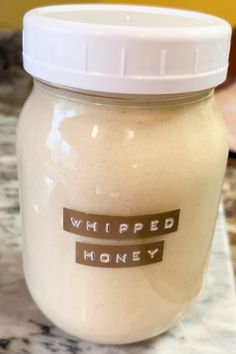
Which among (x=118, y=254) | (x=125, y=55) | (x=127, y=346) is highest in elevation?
(x=125, y=55)

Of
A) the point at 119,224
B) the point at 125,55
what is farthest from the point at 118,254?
the point at 125,55

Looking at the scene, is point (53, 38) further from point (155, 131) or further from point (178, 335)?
point (178, 335)

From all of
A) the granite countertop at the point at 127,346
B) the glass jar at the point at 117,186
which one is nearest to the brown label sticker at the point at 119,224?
the glass jar at the point at 117,186

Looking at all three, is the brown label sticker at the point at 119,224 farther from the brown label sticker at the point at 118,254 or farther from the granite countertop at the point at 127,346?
the granite countertop at the point at 127,346

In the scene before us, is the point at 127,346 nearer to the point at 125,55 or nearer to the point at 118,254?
the point at 118,254

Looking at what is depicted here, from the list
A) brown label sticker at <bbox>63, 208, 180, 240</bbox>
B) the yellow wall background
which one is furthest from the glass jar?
the yellow wall background

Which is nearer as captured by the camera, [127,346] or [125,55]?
[125,55]

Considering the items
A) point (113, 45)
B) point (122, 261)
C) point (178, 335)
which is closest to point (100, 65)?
point (113, 45)
